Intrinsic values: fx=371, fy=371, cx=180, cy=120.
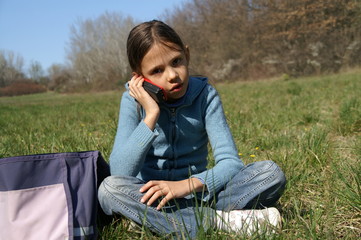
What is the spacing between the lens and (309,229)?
1422mm

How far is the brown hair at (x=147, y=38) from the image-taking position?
1933 mm

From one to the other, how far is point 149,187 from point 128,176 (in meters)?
0.13

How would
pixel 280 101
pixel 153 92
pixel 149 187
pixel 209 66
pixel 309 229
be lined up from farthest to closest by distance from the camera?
pixel 209 66
pixel 280 101
pixel 153 92
pixel 149 187
pixel 309 229

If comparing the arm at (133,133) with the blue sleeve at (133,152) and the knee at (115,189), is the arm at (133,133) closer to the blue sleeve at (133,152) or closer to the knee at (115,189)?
the blue sleeve at (133,152)

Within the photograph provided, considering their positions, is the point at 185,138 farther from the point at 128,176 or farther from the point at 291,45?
the point at 291,45

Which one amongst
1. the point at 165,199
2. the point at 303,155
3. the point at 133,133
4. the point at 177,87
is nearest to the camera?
the point at 165,199

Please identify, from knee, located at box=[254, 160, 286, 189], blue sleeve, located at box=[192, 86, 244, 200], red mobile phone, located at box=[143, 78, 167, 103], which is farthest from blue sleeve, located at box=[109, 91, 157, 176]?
knee, located at box=[254, 160, 286, 189]

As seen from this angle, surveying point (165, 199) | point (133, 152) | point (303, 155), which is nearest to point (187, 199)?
point (165, 199)

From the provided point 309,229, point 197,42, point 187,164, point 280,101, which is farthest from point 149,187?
point 197,42

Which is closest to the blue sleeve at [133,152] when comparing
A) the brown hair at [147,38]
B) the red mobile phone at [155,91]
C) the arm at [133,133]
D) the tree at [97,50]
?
the arm at [133,133]

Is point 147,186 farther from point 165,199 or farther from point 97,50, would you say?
point 97,50

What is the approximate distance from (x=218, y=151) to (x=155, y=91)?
0.45 m

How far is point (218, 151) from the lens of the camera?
1.88 m

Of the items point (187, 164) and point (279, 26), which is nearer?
point (187, 164)
